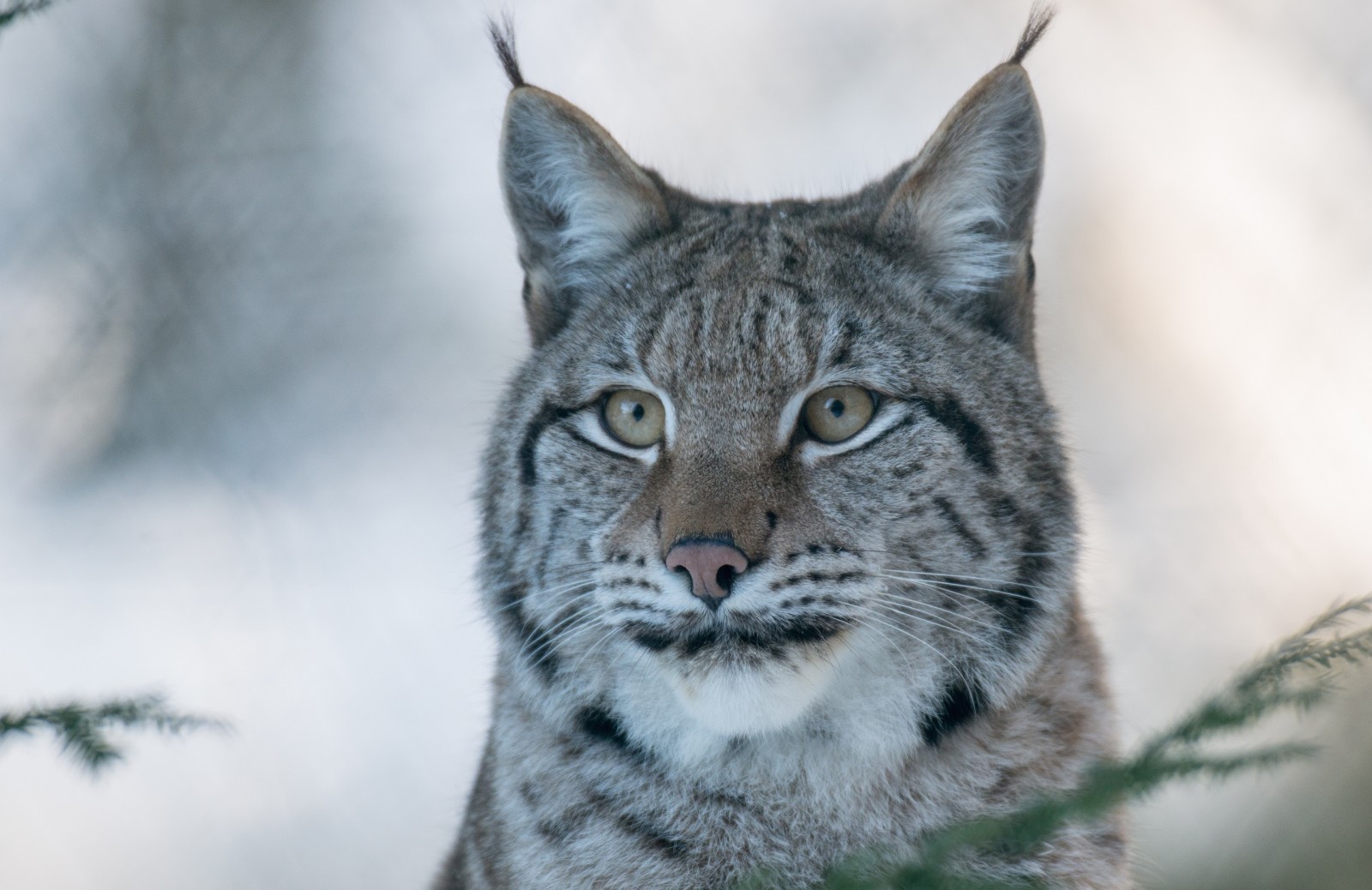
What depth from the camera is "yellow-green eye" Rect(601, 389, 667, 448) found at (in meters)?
2.42

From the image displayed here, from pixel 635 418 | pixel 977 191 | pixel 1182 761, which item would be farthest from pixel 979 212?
pixel 1182 761

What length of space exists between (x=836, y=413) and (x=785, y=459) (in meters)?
0.16

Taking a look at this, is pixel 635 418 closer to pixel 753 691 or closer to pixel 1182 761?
pixel 753 691

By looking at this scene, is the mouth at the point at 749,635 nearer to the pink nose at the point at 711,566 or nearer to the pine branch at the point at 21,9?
the pink nose at the point at 711,566

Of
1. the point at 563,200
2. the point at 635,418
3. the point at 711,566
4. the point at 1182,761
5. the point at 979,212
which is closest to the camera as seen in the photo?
the point at 1182,761

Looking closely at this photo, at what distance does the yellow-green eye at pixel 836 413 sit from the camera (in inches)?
91.4

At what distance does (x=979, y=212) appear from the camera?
2.55 m

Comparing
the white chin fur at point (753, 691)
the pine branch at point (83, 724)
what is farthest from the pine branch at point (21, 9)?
the white chin fur at point (753, 691)

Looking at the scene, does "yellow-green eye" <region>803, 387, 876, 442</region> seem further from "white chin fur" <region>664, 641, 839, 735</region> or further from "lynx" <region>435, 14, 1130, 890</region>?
"white chin fur" <region>664, 641, 839, 735</region>

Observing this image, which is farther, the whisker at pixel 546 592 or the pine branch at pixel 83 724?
the whisker at pixel 546 592

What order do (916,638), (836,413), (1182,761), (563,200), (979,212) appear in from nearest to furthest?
1. (1182,761)
2. (916,638)
3. (836,413)
4. (979,212)
5. (563,200)

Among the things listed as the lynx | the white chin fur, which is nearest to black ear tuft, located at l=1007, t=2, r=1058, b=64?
the lynx

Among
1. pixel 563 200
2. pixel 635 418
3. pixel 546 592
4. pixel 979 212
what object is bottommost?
pixel 546 592

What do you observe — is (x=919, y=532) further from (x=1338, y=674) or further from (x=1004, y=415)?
(x=1338, y=674)
